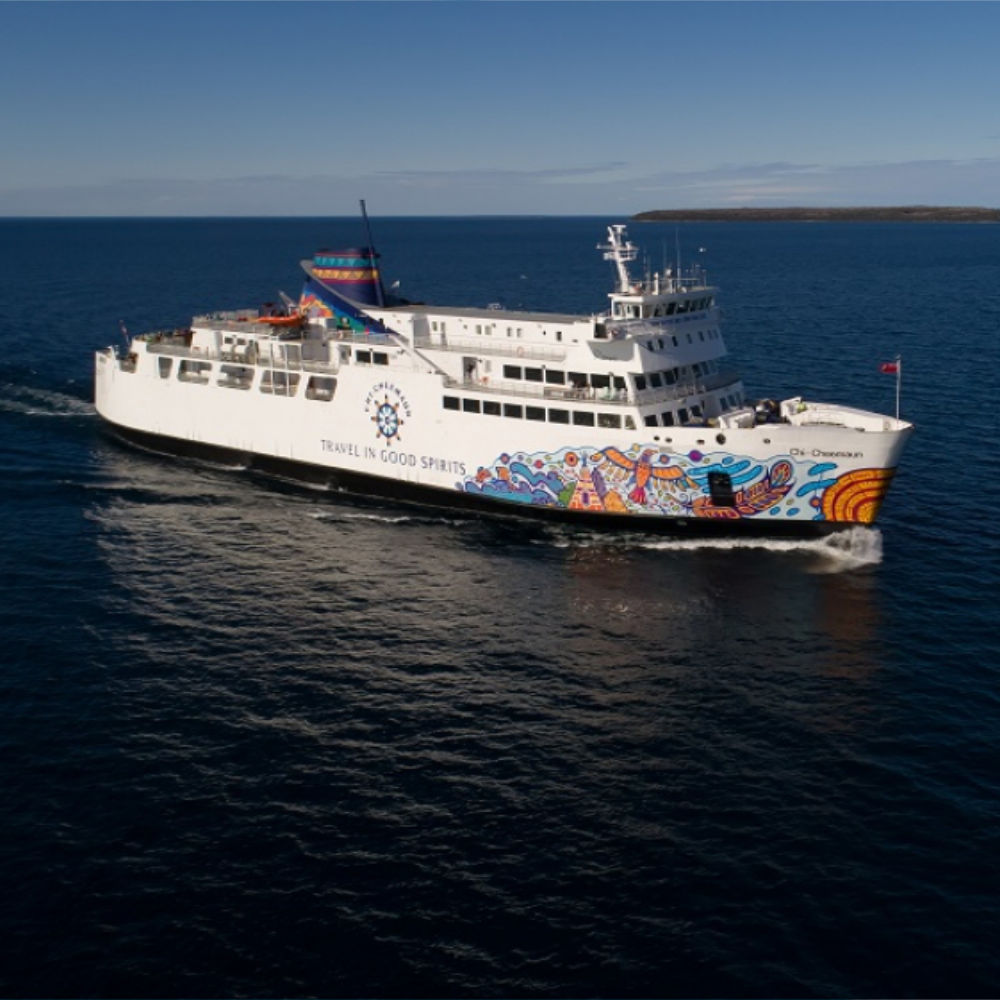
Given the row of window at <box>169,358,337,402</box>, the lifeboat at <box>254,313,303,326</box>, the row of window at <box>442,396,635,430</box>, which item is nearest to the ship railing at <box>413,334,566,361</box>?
the row of window at <box>442,396,635,430</box>

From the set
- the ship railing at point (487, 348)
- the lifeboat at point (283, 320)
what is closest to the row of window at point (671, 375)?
the ship railing at point (487, 348)

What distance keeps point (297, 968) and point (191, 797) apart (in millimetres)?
6808

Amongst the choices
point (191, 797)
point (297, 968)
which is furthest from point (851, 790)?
point (191, 797)

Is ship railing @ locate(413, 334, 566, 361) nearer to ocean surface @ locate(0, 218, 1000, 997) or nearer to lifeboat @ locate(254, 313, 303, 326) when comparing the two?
ocean surface @ locate(0, 218, 1000, 997)

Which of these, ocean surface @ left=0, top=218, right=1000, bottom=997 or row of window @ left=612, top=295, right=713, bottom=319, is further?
row of window @ left=612, top=295, right=713, bottom=319

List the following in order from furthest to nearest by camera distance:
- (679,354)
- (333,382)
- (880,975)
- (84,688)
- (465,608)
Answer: (333,382)
(679,354)
(465,608)
(84,688)
(880,975)

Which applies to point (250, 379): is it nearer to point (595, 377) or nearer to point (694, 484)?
point (595, 377)

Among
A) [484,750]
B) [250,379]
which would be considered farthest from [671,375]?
[484,750]

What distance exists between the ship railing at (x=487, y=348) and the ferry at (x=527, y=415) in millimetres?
113

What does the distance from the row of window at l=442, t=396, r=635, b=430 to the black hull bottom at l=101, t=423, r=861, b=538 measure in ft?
13.2

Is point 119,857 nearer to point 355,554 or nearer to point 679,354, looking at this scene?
point 355,554

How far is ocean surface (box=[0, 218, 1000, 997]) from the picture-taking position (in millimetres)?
21000

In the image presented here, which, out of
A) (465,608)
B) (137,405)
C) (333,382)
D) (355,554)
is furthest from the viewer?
(137,405)

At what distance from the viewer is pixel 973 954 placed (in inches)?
816
